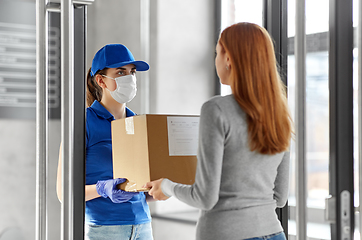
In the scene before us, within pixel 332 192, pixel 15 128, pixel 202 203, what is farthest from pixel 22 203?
pixel 332 192

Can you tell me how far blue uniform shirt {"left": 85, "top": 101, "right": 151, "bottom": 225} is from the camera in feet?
5.08

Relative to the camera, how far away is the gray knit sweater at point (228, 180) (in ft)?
3.49

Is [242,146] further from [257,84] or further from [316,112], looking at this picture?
[316,112]

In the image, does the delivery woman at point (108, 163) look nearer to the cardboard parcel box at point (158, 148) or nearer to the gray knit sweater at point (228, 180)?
the cardboard parcel box at point (158, 148)

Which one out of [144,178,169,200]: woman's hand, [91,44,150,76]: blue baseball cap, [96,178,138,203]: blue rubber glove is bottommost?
[96,178,138,203]: blue rubber glove

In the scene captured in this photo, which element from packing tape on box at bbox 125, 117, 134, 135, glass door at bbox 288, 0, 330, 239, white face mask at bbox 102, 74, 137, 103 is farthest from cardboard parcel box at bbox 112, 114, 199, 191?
glass door at bbox 288, 0, 330, 239

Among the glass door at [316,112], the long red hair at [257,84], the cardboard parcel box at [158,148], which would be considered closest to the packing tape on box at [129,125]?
the cardboard parcel box at [158,148]

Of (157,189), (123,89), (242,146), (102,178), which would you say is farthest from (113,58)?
(242,146)

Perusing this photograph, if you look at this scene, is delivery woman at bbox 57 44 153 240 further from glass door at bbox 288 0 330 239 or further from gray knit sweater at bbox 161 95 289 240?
glass door at bbox 288 0 330 239

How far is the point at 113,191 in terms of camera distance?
4.65 ft

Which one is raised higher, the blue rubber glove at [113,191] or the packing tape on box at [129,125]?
the packing tape on box at [129,125]

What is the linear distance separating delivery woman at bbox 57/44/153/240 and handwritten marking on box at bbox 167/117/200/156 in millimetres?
291

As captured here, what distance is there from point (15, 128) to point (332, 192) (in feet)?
3.55

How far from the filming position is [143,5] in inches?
136
